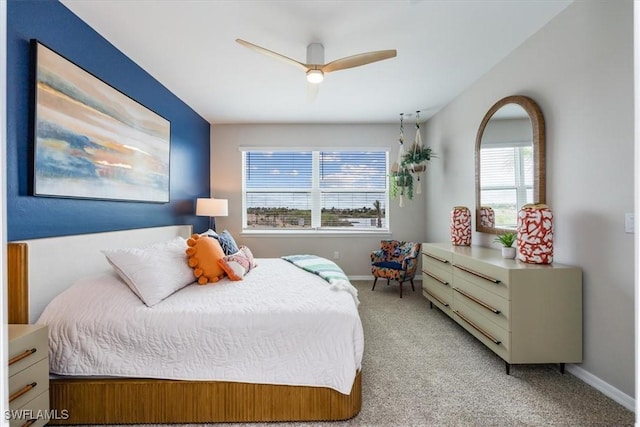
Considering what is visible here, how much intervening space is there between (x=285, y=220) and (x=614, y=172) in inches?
156

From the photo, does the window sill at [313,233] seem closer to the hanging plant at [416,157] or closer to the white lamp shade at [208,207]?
the white lamp shade at [208,207]

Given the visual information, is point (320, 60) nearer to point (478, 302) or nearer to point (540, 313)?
point (478, 302)

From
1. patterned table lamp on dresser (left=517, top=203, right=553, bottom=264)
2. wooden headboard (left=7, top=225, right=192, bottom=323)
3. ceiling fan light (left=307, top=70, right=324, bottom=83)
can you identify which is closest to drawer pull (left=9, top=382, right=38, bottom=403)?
wooden headboard (left=7, top=225, right=192, bottom=323)

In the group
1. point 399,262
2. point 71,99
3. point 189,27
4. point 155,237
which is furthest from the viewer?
point 399,262

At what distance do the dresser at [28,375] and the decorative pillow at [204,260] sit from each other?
0.90 metres

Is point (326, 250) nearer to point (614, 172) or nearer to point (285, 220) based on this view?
point (285, 220)

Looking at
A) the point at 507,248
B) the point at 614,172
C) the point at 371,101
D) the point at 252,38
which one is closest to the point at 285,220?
the point at 371,101

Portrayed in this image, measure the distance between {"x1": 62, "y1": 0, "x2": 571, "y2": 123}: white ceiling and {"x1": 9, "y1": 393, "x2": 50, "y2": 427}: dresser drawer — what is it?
2351 millimetres

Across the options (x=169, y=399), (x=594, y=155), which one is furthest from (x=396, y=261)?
(x=169, y=399)

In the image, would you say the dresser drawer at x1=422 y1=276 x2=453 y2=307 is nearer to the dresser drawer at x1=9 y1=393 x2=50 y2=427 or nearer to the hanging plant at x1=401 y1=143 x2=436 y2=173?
the hanging plant at x1=401 y1=143 x2=436 y2=173

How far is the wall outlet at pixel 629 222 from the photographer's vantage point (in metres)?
1.63

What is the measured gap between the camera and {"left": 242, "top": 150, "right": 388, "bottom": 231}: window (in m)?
4.83

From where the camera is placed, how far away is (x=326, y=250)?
472 cm

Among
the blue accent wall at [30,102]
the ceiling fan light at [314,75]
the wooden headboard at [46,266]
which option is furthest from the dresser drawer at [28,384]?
the ceiling fan light at [314,75]
